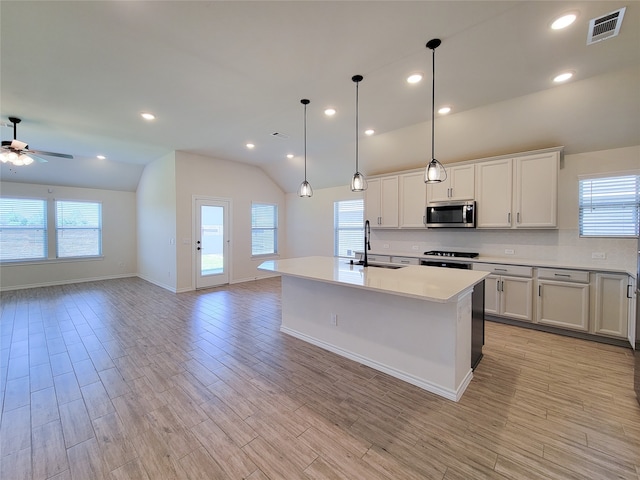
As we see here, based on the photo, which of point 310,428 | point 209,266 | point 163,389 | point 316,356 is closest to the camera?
point 310,428

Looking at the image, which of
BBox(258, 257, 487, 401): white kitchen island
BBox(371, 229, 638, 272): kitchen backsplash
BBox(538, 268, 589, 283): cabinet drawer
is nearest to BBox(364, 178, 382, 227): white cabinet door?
BBox(371, 229, 638, 272): kitchen backsplash

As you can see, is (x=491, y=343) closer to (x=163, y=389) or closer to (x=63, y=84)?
(x=163, y=389)

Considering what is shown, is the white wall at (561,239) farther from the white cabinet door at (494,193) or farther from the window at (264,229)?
the window at (264,229)

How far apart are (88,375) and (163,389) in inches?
35.0

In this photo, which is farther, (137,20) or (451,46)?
(451,46)

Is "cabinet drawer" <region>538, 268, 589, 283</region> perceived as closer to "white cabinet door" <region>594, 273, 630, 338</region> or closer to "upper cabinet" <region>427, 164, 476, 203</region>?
"white cabinet door" <region>594, 273, 630, 338</region>

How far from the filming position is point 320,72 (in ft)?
9.04

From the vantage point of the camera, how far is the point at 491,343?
3270mm

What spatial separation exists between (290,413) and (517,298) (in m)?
3.42

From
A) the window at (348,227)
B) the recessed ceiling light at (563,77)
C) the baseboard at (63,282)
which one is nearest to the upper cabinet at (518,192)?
the recessed ceiling light at (563,77)

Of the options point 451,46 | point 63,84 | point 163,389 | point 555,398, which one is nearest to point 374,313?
point 555,398

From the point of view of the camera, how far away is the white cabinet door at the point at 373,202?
5441mm

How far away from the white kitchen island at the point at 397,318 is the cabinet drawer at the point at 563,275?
1471mm

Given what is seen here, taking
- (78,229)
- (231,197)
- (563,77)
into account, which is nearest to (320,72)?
(563,77)
